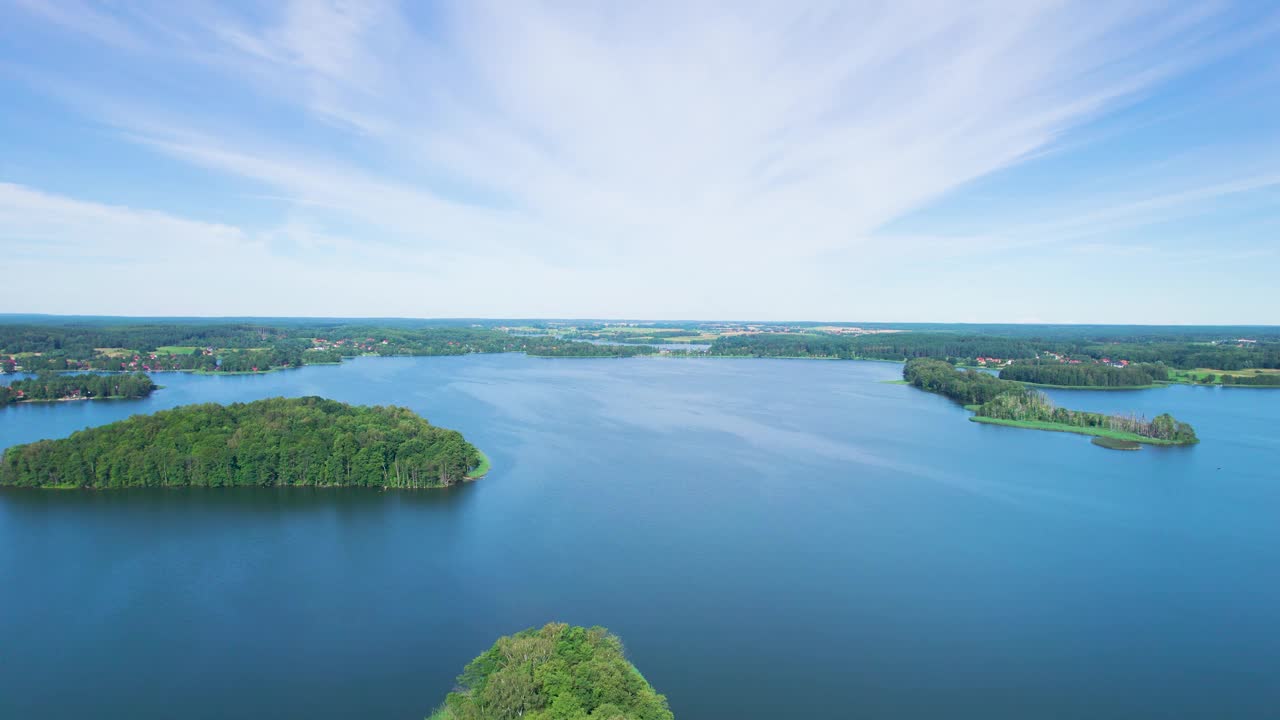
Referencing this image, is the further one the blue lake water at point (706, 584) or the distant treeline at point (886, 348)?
the distant treeline at point (886, 348)

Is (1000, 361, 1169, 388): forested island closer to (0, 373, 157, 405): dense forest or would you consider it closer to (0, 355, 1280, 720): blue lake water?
(0, 355, 1280, 720): blue lake water

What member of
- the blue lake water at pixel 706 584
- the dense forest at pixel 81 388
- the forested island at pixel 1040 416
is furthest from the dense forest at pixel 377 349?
the blue lake water at pixel 706 584

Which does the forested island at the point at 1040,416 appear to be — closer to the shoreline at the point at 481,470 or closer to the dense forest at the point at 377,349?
the dense forest at the point at 377,349

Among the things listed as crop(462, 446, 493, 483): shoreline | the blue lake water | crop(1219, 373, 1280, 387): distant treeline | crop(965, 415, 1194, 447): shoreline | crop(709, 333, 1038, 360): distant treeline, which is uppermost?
crop(709, 333, 1038, 360): distant treeline

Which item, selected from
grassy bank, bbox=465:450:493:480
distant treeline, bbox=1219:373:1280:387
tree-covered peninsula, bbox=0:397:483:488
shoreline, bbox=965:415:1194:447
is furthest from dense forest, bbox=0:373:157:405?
distant treeline, bbox=1219:373:1280:387

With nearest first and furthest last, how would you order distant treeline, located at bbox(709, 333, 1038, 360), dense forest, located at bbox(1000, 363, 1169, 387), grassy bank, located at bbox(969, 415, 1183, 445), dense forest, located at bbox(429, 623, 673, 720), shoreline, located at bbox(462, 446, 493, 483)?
dense forest, located at bbox(429, 623, 673, 720) < shoreline, located at bbox(462, 446, 493, 483) < grassy bank, located at bbox(969, 415, 1183, 445) < dense forest, located at bbox(1000, 363, 1169, 387) < distant treeline, located at bbox(709, 333, 1038, 360)

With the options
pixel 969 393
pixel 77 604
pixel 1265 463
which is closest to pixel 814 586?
pixel 77 604

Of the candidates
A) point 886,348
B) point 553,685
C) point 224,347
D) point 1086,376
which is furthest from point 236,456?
point 886,348

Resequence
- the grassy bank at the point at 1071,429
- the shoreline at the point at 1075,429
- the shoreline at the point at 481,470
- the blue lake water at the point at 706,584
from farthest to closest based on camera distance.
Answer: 1. the grassy bank at the point at 1071,429
2. the shoreline at the point at 1075,429
3. the shoreline at the point at 481,470
4. the blue lake water at the point at 706,584

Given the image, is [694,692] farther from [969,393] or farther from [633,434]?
[969,393]
